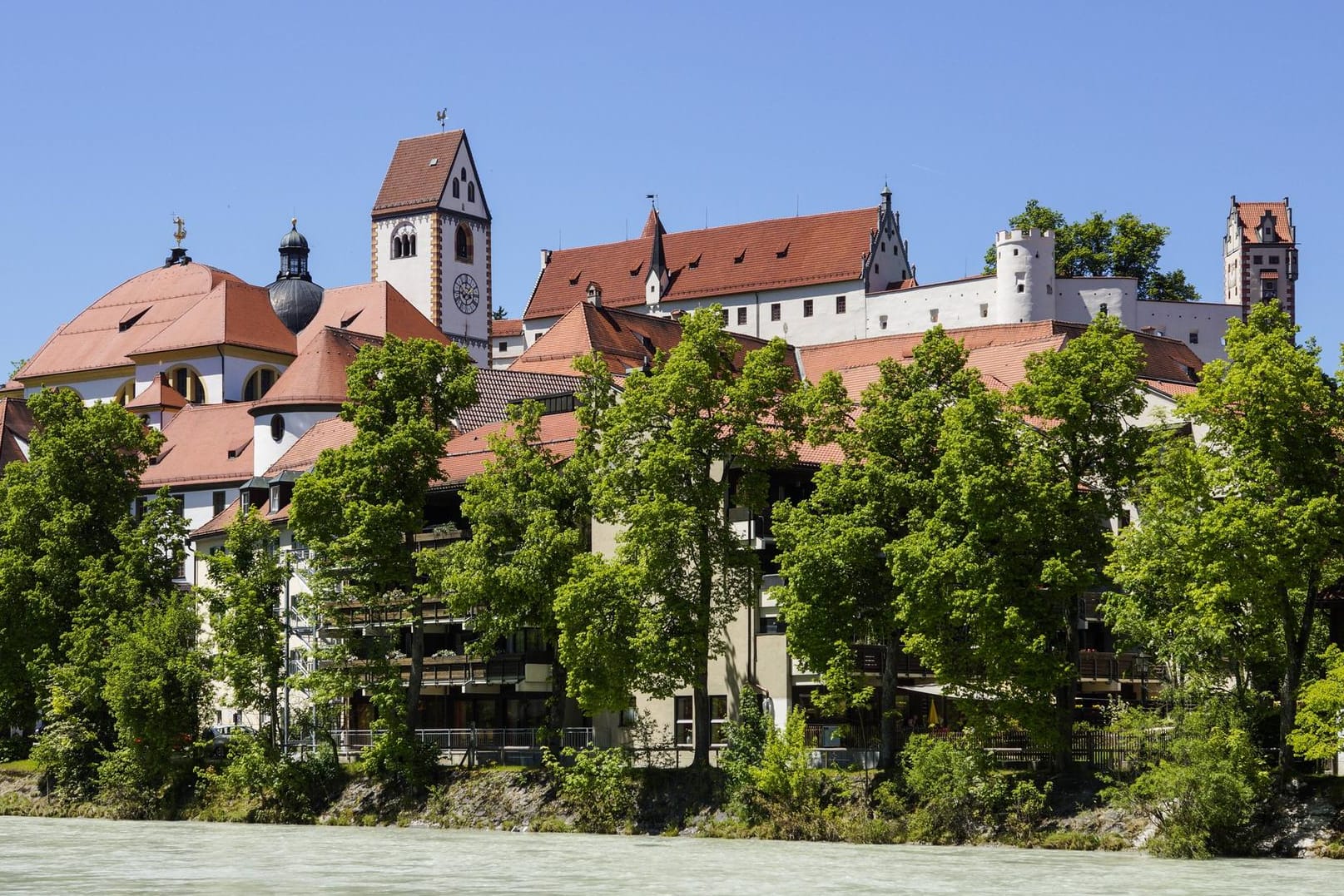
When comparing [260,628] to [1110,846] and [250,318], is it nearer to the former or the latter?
[1110,846]

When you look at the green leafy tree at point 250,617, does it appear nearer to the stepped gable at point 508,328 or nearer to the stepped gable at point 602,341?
the stepped gable at point 602,341

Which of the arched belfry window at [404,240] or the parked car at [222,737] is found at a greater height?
the arched belfry window at [404,240]

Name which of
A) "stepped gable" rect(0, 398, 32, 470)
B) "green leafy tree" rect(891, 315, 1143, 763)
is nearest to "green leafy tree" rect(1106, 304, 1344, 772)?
"green leafy tree" rect(891, 315, 1143, 763)

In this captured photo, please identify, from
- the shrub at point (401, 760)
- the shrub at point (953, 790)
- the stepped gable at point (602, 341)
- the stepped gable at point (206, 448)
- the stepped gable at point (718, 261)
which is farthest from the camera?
the stepped gable at point (718, 261)

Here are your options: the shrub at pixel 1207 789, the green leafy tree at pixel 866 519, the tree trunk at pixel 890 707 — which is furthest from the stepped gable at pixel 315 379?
the shrub at pixel 1207 789

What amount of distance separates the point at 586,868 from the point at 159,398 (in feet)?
243

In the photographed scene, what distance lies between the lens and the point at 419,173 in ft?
478

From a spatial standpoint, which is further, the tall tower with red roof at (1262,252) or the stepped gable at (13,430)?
the tall tower with red roof at (1262,252)

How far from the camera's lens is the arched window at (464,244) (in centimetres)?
14425

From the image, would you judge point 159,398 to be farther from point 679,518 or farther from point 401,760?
point 679,518

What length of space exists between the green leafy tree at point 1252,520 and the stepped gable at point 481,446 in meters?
22.5

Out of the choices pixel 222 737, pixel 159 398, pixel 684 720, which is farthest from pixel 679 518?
pixel 159 398

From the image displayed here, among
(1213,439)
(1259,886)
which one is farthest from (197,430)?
(1259,886)

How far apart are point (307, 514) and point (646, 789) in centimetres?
1364
